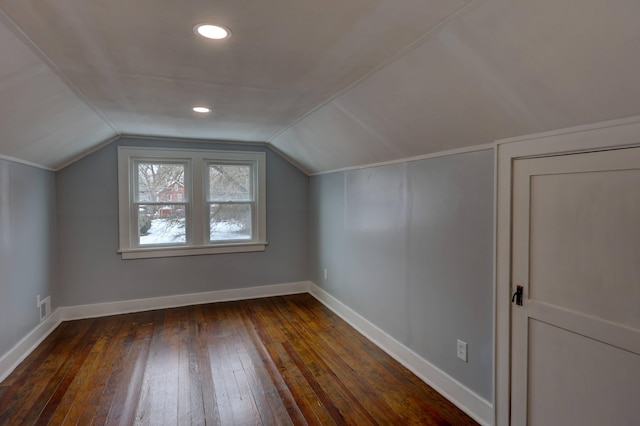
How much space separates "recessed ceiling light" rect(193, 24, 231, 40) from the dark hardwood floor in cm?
227

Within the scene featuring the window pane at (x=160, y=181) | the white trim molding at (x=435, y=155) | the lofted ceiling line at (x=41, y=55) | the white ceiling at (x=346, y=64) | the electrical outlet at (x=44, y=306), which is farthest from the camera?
the window pane at (x=160, y=181)

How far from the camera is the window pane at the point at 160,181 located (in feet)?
14.5

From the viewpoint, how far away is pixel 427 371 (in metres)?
2.74

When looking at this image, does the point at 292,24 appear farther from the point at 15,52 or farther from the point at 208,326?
the point at 208,326

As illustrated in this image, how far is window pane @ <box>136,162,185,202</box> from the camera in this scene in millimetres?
4422

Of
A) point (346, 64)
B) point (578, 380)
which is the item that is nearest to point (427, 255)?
point (578, 380)

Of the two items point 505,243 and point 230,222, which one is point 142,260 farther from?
point 505,243

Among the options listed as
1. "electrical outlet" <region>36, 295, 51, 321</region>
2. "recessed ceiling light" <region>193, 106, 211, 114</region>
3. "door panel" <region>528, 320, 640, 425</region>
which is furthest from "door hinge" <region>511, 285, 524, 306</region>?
"electrical outlet" <region>36, 295, 51, 321</region>

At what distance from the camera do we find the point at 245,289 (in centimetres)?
489

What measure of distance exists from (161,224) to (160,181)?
1.83 feet

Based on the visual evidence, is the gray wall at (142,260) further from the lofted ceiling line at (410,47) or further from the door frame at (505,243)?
the door frame at (505,243)

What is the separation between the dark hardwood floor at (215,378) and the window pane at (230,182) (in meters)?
1.69

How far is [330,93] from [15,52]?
5.76 feet

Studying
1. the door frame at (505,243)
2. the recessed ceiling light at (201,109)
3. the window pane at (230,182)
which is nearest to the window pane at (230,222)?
the window pane at (230,182)
